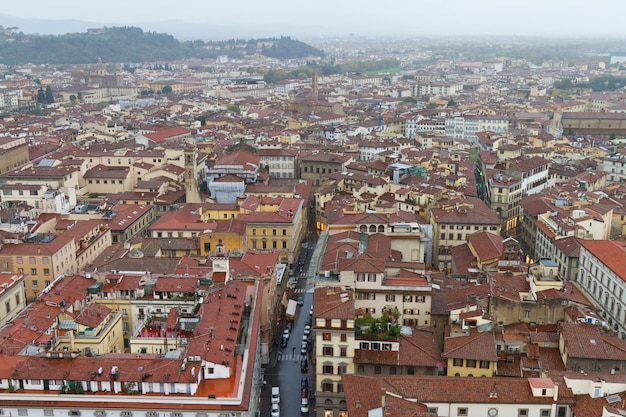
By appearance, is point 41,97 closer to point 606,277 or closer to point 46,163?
point 46,163

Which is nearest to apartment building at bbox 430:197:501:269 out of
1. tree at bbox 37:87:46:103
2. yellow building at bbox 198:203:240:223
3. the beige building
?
yellow building at bbox 198:203:240:223

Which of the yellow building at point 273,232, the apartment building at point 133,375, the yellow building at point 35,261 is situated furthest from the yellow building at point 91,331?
the yellow building at point 273,232

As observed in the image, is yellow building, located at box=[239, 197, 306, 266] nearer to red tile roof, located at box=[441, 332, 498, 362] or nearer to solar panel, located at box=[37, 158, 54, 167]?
red tile roof, located at box=[441, 332, 498, 362]

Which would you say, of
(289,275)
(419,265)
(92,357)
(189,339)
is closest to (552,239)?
(419,265)

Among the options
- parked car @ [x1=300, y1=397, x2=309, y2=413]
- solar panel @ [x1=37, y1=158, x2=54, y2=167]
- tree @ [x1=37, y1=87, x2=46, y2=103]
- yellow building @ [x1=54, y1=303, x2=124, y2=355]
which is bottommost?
parked car @ [x1=300, y1=397, x2=309, y2=413]

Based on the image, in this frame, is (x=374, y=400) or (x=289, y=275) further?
(x=289, y=275)

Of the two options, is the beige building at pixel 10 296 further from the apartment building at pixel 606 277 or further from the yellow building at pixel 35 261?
the apartment building at pixel 606 277

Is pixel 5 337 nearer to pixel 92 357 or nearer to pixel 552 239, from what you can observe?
pixel 92 357

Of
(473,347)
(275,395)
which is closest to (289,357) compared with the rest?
(275,395)
